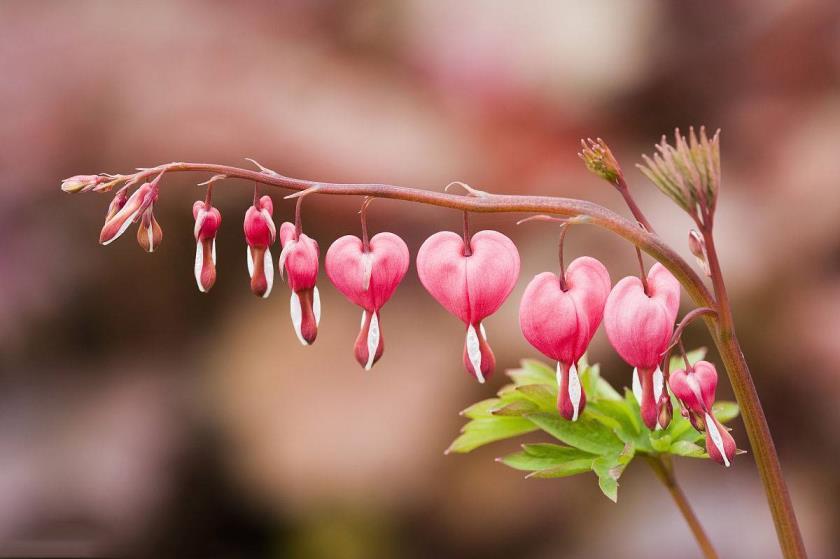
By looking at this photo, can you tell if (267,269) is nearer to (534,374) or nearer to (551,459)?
(551,459)

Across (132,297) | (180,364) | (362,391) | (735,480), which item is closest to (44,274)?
(132,297)

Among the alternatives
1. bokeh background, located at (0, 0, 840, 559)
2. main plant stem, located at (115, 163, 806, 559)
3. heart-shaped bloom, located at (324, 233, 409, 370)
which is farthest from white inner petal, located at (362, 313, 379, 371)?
bokeh background, located at (0, 0, 840, 559)

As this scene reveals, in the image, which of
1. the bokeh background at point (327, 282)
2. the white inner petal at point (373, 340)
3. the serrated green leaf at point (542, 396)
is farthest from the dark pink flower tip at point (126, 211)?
the bokeh background at point (327, 282)

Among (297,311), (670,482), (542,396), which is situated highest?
(297,311)

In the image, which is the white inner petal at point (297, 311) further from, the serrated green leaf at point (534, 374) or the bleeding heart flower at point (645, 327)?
the serrated green leaf at point (534, 374)

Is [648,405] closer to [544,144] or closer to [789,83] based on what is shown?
[544,144]

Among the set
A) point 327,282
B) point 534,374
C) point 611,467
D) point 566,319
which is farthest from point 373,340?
point 327,282
